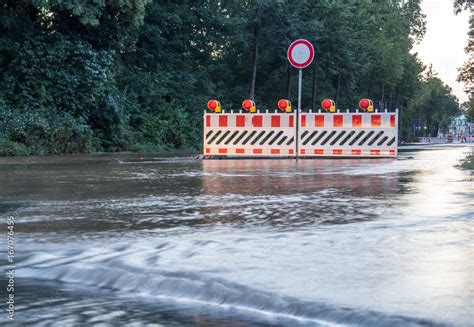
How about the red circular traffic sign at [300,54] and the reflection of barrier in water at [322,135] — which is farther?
the reflection of barrier in water at [322,135]

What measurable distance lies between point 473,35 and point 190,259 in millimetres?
49734

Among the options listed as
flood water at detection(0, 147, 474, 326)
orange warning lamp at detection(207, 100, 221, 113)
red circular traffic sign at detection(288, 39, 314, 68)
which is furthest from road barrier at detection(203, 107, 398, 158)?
flood water at detection(0, 147, 474, 326)

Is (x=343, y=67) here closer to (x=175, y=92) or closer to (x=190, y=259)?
(x=175, y=92)

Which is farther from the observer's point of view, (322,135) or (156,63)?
(156,63)

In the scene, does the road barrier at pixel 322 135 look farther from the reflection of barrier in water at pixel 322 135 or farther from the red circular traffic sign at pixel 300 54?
the red circular traffic sign at pixel 300 54

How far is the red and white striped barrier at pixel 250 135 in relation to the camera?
21.8m

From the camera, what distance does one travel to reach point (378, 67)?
74.9m

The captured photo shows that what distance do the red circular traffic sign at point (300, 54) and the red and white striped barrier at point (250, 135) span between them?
152 centimetres

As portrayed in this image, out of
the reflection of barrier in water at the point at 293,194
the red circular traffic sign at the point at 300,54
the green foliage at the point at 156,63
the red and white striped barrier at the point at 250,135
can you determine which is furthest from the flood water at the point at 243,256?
the green foliage at the point at 156,63

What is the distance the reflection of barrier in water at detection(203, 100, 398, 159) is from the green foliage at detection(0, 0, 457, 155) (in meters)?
8.10

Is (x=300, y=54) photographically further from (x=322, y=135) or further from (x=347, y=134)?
(x=347, y=134)

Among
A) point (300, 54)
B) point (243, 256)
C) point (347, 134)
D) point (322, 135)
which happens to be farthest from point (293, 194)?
point (347, 134)

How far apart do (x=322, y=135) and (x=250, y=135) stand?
6.59 feet

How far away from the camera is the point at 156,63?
4388 cm
